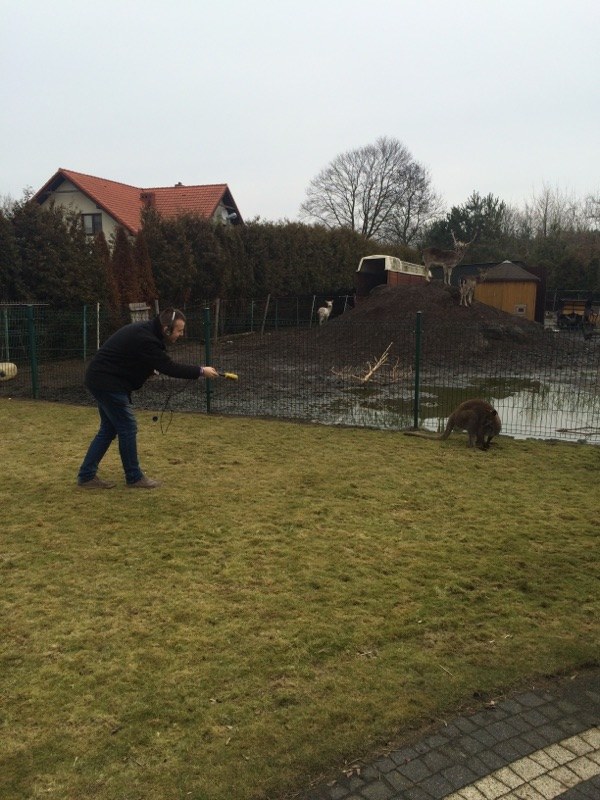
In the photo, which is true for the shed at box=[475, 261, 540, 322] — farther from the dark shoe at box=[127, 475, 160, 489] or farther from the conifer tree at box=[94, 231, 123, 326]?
the dark shoe at box=[127, 475, 160, 489]

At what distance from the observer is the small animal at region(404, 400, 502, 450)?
761 centimetres

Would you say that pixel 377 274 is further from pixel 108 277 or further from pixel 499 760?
pixel 499 760

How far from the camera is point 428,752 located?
2498mm

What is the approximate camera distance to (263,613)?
11.6 feet

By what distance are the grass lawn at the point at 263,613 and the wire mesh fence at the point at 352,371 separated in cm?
264

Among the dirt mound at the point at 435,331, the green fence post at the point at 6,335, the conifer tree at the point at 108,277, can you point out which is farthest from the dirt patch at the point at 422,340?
the green fence post at the point at 6,335

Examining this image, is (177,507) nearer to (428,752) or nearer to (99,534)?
(99,534)

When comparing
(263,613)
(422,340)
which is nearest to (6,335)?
(422,340)

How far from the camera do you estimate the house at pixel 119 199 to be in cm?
3077

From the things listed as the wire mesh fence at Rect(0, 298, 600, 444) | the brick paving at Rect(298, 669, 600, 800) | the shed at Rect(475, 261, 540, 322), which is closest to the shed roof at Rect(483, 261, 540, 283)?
the shed at Rect(475, 261, 540, 322)

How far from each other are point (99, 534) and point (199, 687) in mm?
2239

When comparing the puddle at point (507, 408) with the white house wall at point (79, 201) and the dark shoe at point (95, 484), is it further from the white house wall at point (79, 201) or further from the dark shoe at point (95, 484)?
the white house wall at point (79, 201)

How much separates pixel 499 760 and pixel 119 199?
113 feet

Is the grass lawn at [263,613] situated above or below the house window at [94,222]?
below
